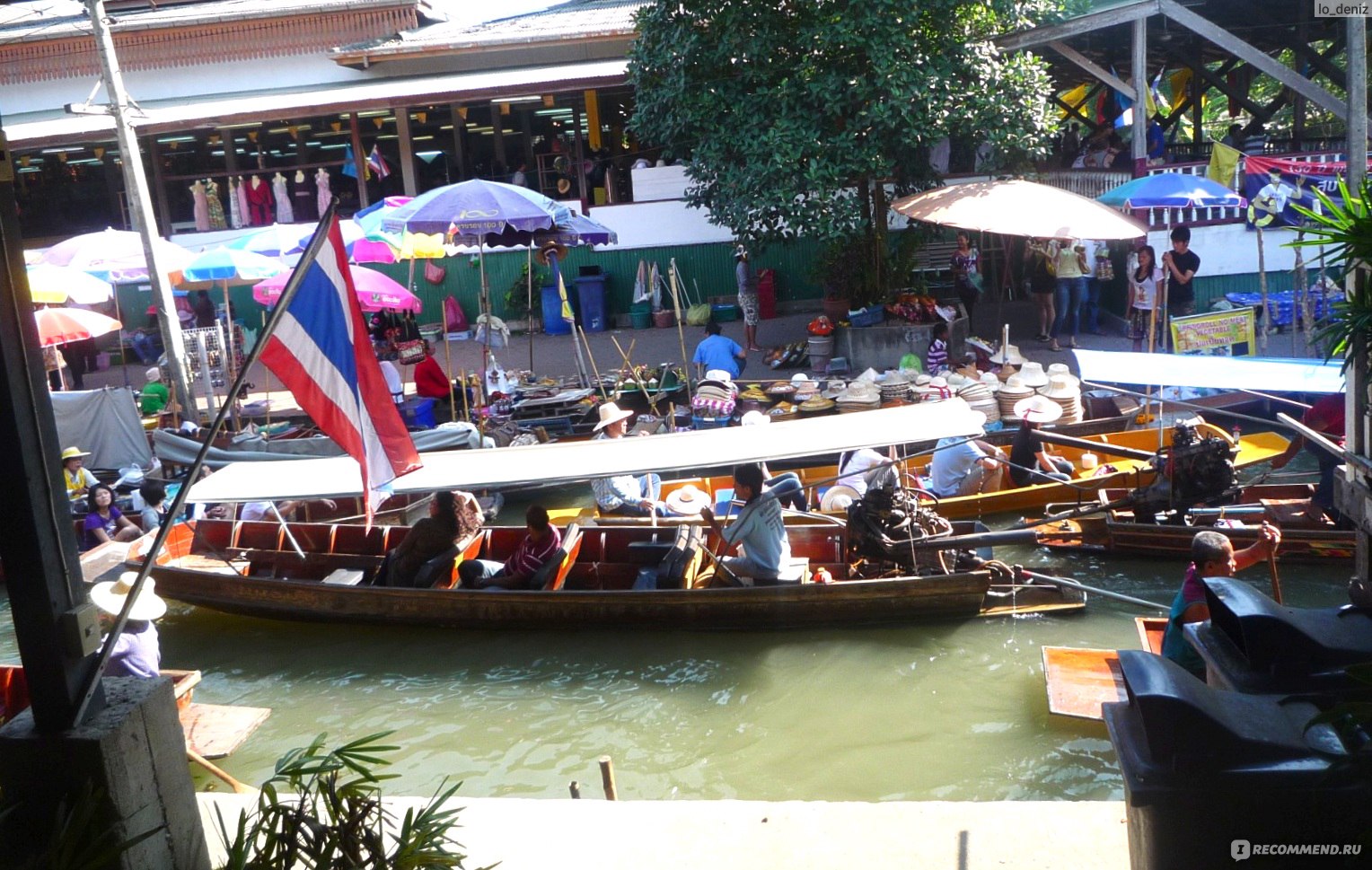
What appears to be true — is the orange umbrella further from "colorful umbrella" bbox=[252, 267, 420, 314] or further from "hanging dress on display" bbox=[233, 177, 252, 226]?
"hanging dress on display" bbox=[233, 177, 252, 226]

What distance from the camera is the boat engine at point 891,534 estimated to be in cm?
895

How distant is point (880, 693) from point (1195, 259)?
9468mm

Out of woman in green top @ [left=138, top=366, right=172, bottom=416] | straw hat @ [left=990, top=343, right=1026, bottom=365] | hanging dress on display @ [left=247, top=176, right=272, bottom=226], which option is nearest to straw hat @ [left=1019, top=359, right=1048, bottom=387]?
straw hat @ [left=990, top=343, right=1026, bottom=365]

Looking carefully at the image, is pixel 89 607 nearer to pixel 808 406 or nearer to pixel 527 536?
pixel 527 536

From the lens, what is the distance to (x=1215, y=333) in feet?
43.9

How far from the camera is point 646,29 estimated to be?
16.0m

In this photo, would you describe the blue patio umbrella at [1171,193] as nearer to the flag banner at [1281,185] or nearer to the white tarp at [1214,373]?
the flag banner at [1281,185]

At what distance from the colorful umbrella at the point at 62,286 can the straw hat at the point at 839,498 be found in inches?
366

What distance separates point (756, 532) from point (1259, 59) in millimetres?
9392

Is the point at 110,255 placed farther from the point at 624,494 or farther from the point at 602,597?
the point at 602,597

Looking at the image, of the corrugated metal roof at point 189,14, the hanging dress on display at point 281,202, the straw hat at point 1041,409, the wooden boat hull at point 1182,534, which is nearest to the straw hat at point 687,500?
the wooden boat hull at point 1182,534

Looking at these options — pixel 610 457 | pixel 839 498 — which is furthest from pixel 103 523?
pixel 839 498

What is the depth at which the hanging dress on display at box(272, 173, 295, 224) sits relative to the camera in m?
21.8

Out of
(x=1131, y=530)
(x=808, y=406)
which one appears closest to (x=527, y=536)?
(x=808, y=406)
